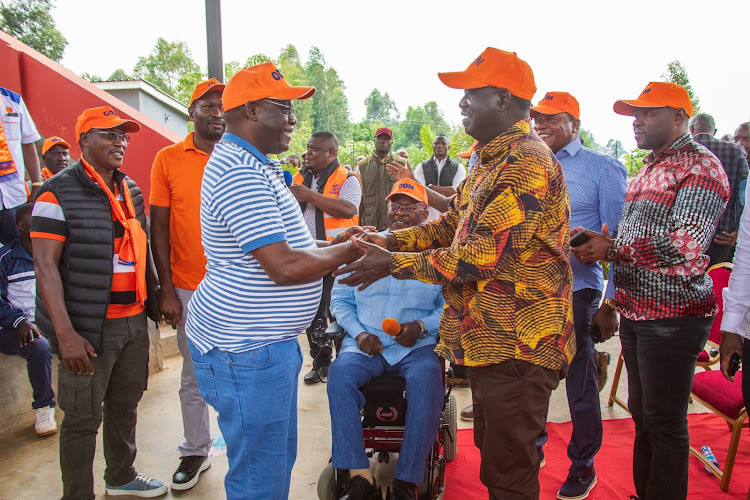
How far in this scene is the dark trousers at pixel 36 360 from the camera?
3.71m

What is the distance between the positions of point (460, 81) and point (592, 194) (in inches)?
54.4

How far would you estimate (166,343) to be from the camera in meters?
5.39

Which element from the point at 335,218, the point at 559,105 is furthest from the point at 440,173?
the point at 559,105

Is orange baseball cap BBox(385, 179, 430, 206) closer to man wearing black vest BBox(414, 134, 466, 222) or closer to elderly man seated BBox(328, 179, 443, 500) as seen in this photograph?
elderly man seated BBox(328, 179, 443, 500)

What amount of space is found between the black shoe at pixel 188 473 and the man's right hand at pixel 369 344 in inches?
50.5

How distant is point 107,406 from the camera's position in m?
2.90

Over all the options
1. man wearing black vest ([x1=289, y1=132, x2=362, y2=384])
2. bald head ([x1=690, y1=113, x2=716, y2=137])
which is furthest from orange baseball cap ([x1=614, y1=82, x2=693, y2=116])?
bald head ([x1=690, y1=113, x2=716, y2=137])

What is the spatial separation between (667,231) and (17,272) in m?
4.28

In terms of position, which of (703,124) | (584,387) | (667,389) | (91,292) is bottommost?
(584,387)

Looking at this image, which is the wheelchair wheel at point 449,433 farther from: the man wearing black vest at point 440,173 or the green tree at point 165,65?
the green tree at point 165,65

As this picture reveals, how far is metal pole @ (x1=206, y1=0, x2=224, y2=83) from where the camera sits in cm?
449

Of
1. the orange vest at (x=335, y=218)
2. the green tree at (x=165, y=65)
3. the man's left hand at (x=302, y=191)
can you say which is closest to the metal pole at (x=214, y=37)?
the man's left hand at (x=302, y=191)

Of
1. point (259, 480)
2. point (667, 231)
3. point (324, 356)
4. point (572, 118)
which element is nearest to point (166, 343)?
point (324, 356)

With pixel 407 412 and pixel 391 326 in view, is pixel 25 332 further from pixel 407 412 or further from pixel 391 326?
pixel 407 412
